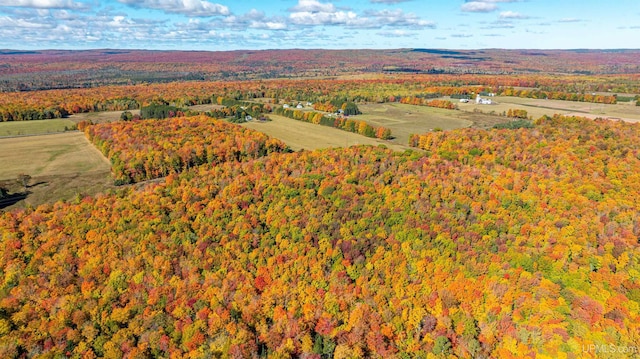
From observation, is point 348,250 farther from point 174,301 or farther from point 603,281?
point 603,281

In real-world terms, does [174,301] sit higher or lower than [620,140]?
lower

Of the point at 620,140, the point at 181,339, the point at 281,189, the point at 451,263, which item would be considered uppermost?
the point at 620,140

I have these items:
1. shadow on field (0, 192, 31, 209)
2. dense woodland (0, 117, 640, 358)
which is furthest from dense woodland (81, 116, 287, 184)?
shadow on field (0, 192, 31, 209)

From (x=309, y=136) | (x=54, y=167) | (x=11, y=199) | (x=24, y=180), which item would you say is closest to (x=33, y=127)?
(x=54, y=167)

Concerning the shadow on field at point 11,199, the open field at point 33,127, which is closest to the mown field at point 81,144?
the open field at point 33,127

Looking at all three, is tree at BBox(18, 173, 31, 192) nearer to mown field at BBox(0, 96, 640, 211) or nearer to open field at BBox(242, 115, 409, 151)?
mown field at BBox(0, 96, 640, 211)

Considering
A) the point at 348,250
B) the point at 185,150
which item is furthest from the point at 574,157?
the point at 185,150

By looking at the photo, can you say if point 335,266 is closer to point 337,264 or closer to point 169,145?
point 337,264
